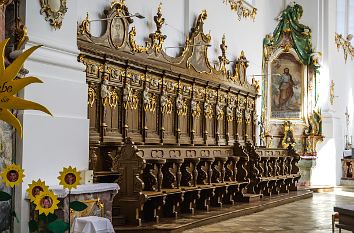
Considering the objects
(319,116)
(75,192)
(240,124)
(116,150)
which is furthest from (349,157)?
(75,192)

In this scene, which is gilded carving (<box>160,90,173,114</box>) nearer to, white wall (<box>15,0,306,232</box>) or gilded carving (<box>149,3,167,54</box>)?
gilded carving (<box>149,3,167,54</box>)

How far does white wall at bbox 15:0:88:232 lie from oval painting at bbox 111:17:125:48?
3096 millimetres

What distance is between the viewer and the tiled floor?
9.55 m

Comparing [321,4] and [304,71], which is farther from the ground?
[321,4]

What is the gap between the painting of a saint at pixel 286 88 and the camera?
21.8m

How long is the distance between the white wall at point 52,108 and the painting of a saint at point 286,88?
1472 cm

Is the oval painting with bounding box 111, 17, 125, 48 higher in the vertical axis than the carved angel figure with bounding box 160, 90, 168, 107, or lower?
higher

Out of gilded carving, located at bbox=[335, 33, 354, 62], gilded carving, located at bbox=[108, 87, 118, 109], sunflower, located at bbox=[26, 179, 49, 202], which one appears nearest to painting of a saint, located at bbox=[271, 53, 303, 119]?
gilded carving, located at bbox=[335, 33, 354, 62]

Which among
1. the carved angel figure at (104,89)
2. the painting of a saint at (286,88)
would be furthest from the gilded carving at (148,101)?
the painting of a saint at (286,88)

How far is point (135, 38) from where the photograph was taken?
11930 millimetres

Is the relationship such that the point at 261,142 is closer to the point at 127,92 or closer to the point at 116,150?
the point at 127,92

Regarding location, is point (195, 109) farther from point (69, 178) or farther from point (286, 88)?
point (69, 178)

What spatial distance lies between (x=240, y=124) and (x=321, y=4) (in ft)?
25.5

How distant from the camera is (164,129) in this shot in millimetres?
12680
